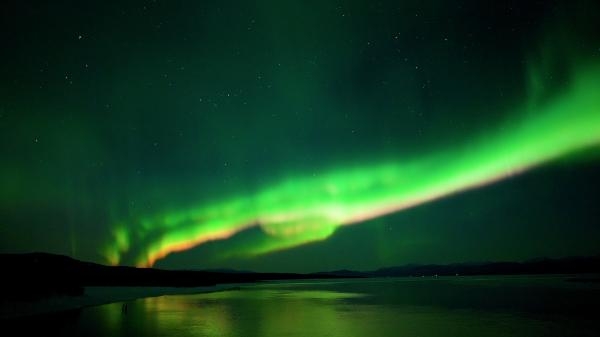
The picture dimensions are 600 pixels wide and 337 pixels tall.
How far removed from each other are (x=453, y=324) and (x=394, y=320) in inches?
124

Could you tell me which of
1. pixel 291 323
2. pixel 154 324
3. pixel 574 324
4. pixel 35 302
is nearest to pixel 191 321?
pixel 154 324

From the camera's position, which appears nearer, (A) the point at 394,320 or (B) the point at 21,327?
(B) the point at 21,327

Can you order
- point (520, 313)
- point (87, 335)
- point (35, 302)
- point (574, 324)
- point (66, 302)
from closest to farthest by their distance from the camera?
point (87, 335) < point (574, 324) < point (520, 313) < point (35, 302) < point (66, 302)

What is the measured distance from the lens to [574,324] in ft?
67.7

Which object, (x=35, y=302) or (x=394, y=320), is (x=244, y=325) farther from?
(x=35, y=302)

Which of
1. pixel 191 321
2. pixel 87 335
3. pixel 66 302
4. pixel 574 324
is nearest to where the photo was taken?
pixel 87 335

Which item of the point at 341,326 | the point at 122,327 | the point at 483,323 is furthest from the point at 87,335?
the point at 483,323

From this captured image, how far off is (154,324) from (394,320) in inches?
458

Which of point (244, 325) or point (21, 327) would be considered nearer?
point (21, 327)

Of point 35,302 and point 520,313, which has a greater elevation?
point 35,302

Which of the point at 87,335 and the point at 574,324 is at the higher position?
the point at 87,335

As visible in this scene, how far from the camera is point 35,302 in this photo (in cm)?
3225

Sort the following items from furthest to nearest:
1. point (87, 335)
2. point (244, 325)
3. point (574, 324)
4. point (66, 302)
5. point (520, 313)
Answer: point (66, 302) → point (520, 313) → point (244, 325) → point (574, 324) → point (87, 335)

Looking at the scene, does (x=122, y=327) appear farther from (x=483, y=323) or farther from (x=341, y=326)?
(x=483, y=323)
